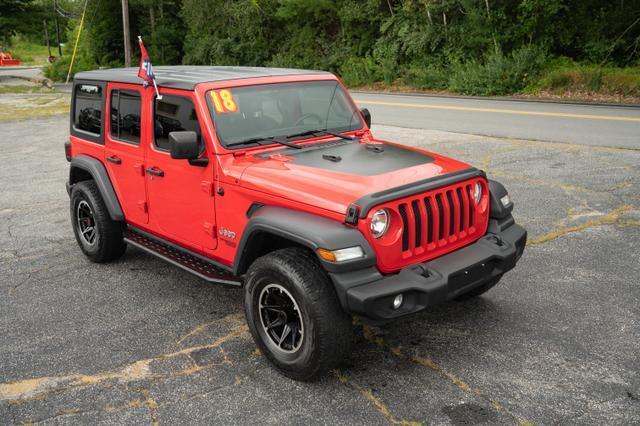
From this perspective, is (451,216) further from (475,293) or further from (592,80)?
(592,80)

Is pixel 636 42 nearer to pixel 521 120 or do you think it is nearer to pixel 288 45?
pixel 521 120

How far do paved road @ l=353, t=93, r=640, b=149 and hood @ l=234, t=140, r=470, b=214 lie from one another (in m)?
7.52

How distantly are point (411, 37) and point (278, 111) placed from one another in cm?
2181

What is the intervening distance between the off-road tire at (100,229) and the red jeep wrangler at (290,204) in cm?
1

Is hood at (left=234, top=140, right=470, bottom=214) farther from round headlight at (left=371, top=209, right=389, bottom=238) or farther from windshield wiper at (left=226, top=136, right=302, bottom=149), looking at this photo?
round headlight at (left=371, top=209, right=389, bottom=238)

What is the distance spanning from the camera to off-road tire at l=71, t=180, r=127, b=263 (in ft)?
18.1

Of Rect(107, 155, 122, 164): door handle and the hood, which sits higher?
the hood

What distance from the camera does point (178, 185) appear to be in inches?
178

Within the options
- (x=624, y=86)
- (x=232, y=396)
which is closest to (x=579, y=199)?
(x=232, y=396)

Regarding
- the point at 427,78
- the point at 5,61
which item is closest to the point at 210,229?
the point at 427,78

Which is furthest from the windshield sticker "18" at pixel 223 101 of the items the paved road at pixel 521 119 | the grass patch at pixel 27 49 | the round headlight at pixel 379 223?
the grass patch at pixel 27 49

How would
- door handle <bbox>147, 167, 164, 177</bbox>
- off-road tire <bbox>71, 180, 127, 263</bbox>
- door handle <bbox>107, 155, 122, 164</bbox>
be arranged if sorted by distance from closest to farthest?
door handle <bbox>147, 167, 164, 177</bbox> < door handle <bbox>107, 155, 122, 164</bbox> < off-road tire <bbox>71, 180, 127, 263</bbox>

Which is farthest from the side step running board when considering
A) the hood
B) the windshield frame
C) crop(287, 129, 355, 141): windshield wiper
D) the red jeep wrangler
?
crop(287, 129, 355, 141): windshield wiper

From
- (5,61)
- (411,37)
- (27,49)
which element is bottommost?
(5,61)
